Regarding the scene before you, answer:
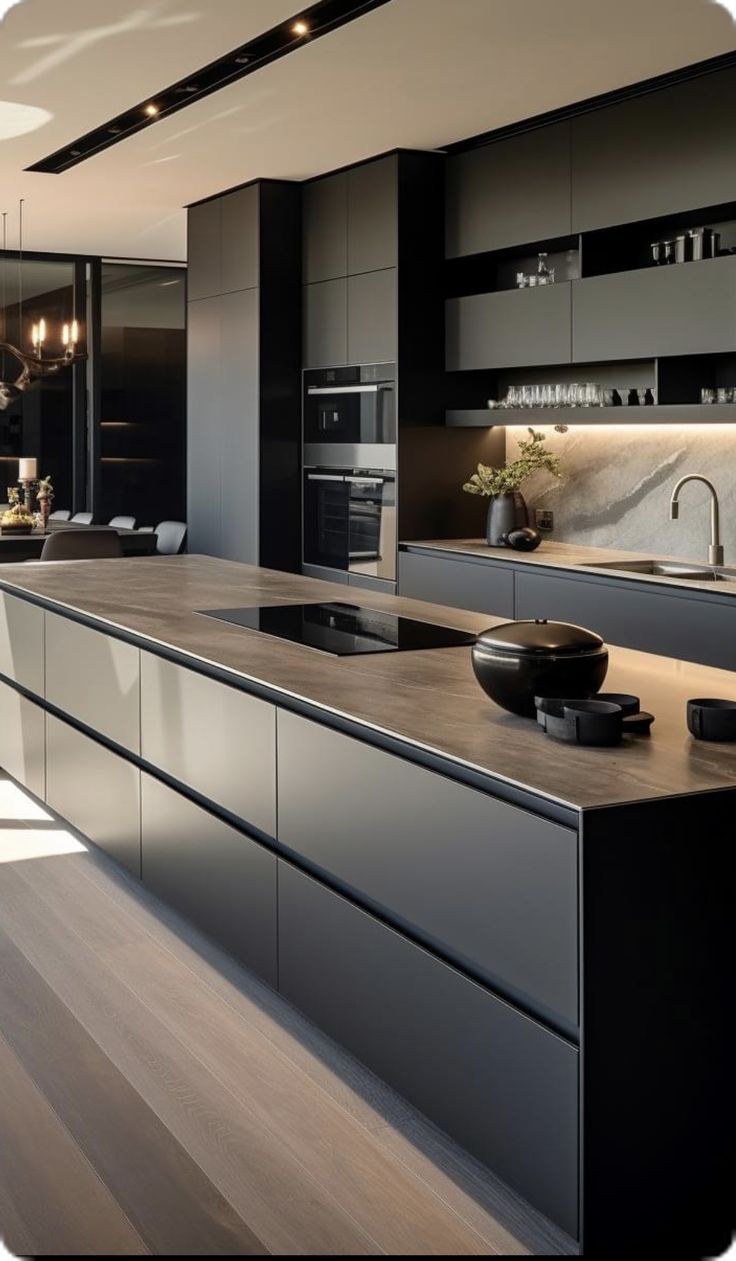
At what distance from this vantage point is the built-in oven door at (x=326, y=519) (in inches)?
276

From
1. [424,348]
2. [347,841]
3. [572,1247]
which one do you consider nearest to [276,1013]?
[347,841]

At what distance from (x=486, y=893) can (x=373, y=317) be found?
15.8ft

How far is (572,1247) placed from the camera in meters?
2.12

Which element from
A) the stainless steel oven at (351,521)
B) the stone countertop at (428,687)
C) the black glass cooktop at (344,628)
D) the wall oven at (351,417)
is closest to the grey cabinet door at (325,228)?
the wall oven at (351,417)

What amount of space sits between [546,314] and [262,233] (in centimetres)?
207

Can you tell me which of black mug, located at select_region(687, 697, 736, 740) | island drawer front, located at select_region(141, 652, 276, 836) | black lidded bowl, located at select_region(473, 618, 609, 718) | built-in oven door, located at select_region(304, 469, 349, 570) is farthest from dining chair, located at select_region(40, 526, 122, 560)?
black mug, located at select_region(687, 697, 736, 740)

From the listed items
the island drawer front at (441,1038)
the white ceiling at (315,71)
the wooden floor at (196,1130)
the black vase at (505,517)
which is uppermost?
the white ceiling at (315,71)

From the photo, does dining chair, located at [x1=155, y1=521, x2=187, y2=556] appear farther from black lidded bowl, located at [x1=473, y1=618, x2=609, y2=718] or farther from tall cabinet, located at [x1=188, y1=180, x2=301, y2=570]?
black lidded bowl, located at [x1=473, y1=618, x2=609, y2=718]

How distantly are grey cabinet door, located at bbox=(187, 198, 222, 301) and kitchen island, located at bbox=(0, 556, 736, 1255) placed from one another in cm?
455

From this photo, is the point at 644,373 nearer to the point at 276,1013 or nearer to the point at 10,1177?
the point at 276,1013

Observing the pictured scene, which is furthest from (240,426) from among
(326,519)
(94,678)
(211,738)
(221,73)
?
(211,738)

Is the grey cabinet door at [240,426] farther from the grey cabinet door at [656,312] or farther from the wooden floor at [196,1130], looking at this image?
the wooden floor at [196,1130]

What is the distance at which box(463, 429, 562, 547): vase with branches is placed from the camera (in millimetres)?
6164

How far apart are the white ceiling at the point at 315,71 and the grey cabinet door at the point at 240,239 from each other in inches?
7.3
